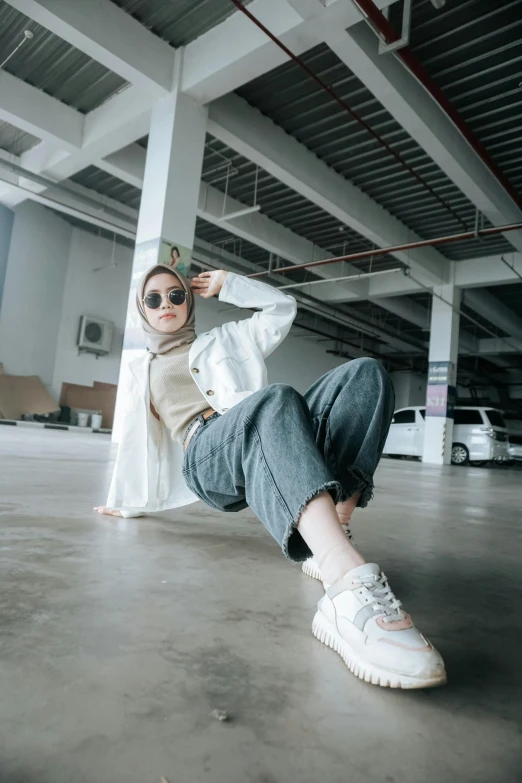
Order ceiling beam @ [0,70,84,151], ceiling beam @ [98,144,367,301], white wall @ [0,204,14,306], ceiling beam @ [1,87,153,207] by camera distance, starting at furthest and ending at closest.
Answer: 1. white wall @ [0,204,14,306]
2. ceiling beam @ [98,144,367,301]
3. ceiling beam @ [0,70,84,151]
4. ceiling beam @ [1,87,153,207]

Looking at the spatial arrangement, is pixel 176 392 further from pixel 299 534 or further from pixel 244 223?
pixel 244 223

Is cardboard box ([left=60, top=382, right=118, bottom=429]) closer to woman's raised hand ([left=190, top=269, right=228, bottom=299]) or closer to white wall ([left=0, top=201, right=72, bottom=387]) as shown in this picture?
white wall ([left=0, top=201, right=72, bottom=387])

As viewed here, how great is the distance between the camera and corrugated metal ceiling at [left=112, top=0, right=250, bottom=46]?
5125mm

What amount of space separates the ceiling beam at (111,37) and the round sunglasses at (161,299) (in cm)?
490

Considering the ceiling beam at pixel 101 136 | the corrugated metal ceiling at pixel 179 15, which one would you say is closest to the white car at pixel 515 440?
the ceiling beam at pixel 101 136

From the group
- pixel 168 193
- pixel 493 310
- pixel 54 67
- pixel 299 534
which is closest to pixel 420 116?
pixel 168 193

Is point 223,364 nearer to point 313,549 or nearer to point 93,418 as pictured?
point 313,549

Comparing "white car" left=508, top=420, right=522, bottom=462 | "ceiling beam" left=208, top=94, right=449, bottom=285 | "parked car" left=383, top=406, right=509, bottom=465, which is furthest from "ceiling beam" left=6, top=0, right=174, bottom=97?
"white car" left=508, top=420, right=522, bottom=462

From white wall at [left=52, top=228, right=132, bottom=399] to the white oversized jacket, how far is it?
9.90 m

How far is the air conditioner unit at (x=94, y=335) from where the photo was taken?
35.7 feet

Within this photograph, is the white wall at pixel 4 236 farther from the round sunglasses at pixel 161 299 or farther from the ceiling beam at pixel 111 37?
the round sunglasses at pixel 161 299

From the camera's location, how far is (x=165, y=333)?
1.45 metres

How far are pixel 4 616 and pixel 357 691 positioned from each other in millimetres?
562

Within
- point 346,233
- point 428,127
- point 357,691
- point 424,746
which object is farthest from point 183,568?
point 346,233
